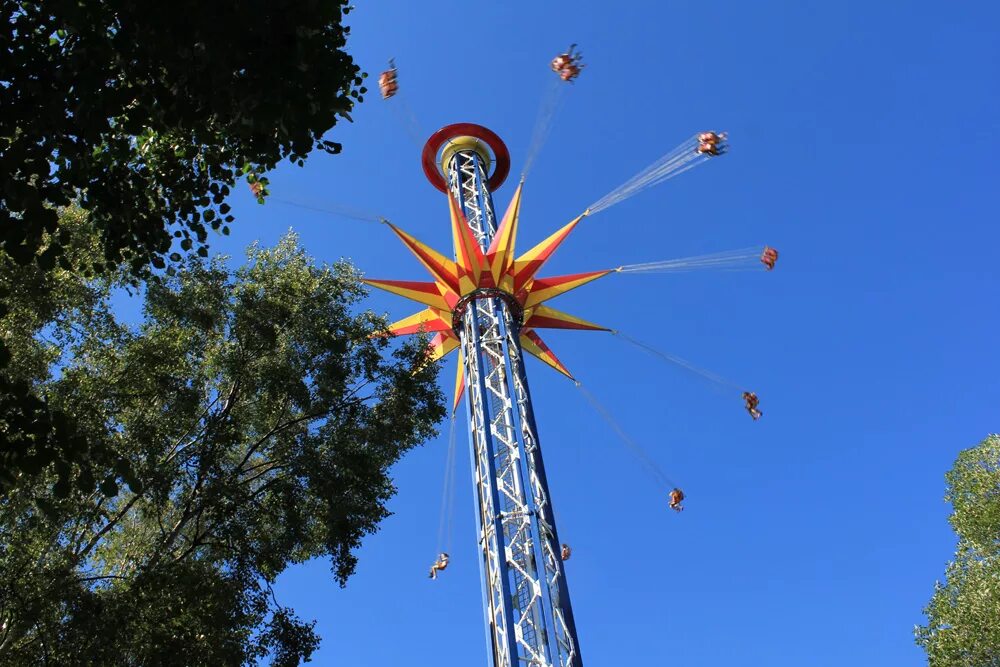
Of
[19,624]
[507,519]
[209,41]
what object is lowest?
[19,624]

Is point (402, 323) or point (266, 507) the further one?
point (402, 323)

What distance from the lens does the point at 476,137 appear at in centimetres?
1938

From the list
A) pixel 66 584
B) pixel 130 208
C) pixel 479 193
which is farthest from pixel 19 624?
pixel 479 193

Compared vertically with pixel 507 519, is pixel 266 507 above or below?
A: below

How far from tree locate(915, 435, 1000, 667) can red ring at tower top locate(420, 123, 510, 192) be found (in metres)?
13.9

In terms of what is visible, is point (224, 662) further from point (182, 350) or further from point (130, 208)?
point (130, 208)

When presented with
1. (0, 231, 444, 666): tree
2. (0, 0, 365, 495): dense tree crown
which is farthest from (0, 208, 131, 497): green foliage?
(0, 0, 365, 495): dense tree crown

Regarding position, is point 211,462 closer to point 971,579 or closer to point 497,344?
point 497,344

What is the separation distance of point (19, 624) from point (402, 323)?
31.2 ft

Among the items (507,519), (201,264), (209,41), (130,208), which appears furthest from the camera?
(507,519)

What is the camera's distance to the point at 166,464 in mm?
10008

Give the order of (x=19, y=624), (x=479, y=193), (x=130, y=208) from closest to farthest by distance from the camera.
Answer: (x=130, y=208) < (x=19, y=624) < (x=479, y=193)

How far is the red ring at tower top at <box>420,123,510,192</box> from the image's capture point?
19328 millimetres

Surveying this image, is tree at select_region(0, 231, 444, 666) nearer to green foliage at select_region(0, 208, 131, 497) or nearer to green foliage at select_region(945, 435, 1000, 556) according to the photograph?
green foliage at select_region(0, 208, 131, 497)
